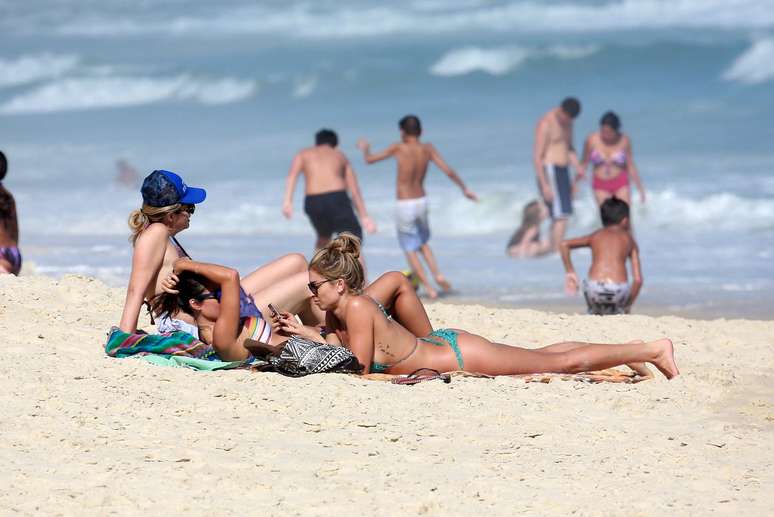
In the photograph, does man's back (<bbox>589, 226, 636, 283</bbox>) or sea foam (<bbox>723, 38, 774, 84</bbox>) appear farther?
sea foam (<bbox>723, 38, 774, 84</bbox>)

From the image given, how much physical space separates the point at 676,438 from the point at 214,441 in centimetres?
176

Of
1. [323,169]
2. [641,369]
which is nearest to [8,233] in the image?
[323,169]

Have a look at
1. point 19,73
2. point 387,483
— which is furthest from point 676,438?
point 19,73

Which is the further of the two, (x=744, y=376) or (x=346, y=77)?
(x=346, y=77)

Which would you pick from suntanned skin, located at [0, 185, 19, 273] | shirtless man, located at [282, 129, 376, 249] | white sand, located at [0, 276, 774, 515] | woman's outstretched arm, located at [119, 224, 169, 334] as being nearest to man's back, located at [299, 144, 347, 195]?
shirtless man, located at [282, 129, 376, 249]

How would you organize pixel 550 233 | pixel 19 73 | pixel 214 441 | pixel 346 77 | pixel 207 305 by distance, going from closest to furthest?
1. pixel 214 441
2. pixel 207 305
3. pixel 550 233
4. pixel 346 77
5. pixel 19 73

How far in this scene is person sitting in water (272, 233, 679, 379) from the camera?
541cm

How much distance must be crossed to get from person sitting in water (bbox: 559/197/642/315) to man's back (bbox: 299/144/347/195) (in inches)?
141

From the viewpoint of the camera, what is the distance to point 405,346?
219 inches

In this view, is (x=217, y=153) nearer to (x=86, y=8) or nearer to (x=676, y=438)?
(x=86, y=8)

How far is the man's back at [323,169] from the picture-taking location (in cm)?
1168

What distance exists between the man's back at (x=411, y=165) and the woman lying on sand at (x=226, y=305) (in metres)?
6.15

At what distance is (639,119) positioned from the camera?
32562 millimetres

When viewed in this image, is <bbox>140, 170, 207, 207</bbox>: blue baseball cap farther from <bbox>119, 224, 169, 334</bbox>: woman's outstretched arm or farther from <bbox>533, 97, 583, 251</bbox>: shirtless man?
<bbox>533, 97, 583, 251</bbox>: shirtless man
